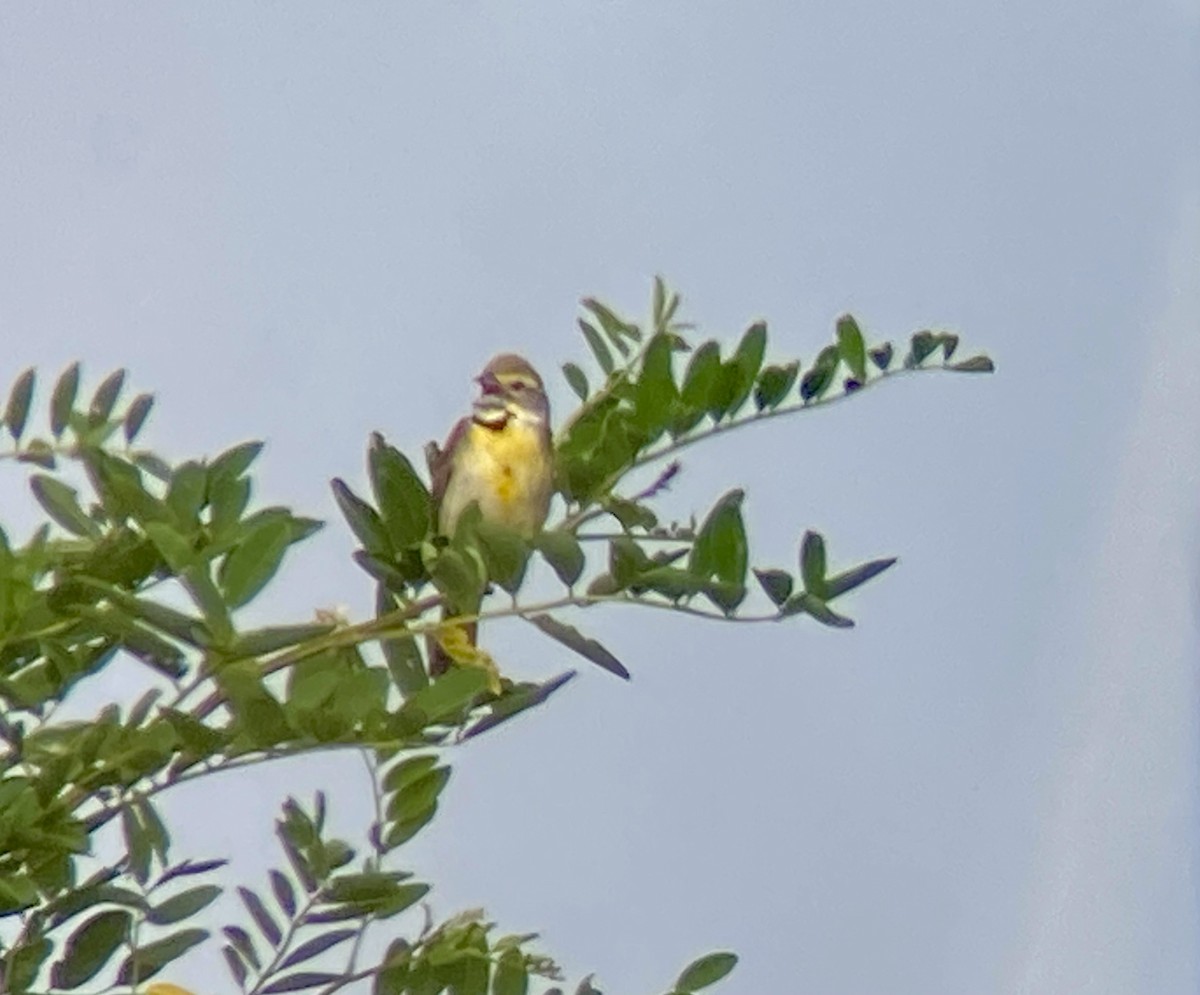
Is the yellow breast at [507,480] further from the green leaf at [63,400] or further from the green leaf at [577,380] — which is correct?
the green leaf at [63,400]

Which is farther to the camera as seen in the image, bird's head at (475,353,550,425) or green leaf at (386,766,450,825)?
bird's head at (475,353,550,425)

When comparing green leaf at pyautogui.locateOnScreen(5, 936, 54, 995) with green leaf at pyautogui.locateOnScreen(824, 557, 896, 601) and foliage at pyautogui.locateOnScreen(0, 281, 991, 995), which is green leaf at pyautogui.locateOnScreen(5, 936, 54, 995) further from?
green leaf at pyautogui.locateOnScreen(824, 557, 896, 601)

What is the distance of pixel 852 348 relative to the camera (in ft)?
1.72

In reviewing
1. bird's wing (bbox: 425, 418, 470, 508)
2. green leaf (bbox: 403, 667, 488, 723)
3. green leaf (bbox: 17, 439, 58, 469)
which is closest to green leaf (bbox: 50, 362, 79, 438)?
green leaf (bbox: 17, 439, 58, 469)

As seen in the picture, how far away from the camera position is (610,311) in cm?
59

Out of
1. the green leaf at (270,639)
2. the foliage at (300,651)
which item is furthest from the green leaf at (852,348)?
the green leaf at (270,639)

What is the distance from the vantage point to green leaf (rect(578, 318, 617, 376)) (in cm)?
58

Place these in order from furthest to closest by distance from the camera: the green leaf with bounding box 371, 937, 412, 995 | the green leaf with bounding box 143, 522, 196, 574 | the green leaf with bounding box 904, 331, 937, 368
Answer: the green leaf with bounding box 904, 331, 937, 368 < the green leaf with bounding box 371, 937, 412, 995 < the green leaf with bounding box 143, 522, 196, 574

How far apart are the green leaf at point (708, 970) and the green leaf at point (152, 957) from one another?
152mm

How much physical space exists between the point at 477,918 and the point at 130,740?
140 mm

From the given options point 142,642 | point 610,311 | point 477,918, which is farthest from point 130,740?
point 610,311

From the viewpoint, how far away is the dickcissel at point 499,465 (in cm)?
52

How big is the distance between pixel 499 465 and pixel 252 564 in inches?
8.5

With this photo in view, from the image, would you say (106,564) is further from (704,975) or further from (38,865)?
(704,975)
